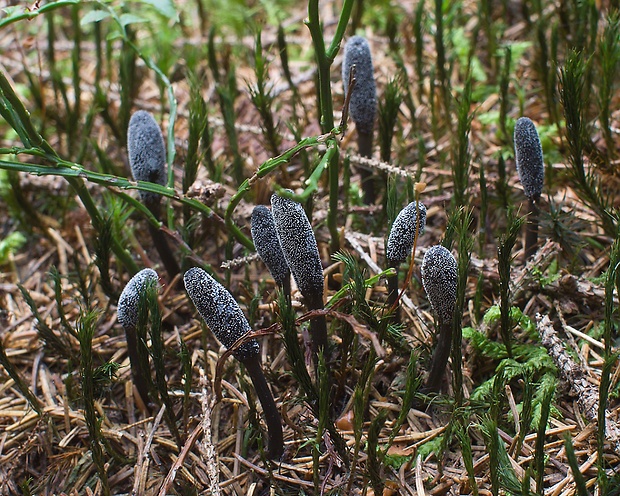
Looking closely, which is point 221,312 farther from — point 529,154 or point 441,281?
point 529,154

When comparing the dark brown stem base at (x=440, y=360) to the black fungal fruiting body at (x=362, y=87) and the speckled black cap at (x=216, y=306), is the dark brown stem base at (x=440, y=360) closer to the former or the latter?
the speckled black cap at (x=216, y=306)

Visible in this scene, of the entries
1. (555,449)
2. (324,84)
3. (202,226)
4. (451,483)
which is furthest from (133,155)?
(555,449)

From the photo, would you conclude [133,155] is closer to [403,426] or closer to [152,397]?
[152,397]

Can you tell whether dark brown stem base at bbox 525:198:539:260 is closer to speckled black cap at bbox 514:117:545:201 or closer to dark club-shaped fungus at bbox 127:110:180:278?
speckled black cap at bbox 514:117:545:201

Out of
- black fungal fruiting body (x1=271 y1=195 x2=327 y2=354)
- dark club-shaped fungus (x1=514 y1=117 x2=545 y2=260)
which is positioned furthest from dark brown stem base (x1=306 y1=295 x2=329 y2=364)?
dark club-shaped fungus (x1=514 y1=117 x2=545 y2=260)

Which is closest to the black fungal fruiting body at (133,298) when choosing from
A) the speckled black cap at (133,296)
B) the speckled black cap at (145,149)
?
the speckled black cap at (133,296)
